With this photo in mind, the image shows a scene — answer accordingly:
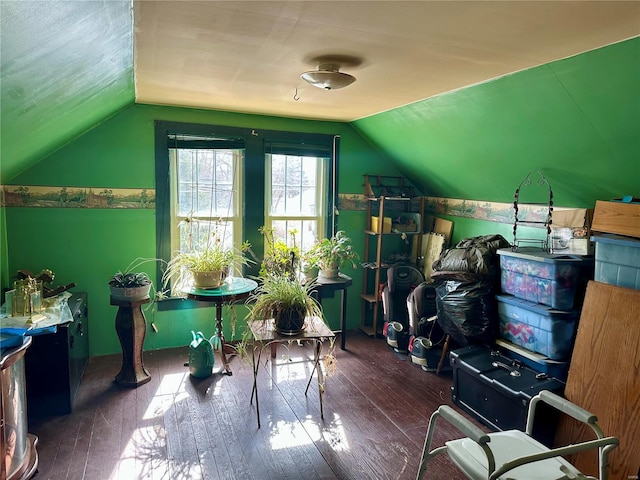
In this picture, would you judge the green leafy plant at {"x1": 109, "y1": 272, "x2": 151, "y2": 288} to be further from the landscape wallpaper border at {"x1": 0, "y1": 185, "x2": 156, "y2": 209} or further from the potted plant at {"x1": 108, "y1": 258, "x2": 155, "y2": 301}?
the landscape wallpaper border at {"x1": 0, "y1": 185, "x2": 156, "y2": 209}

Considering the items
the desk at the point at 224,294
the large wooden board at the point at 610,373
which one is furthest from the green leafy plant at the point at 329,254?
the large wooden board at the point at 610,373

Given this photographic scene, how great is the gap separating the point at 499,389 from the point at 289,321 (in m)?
1.35

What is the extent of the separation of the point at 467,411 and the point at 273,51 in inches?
102

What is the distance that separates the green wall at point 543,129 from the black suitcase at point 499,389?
3.96 ft

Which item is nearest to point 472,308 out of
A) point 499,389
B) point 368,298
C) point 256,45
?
point 499,389

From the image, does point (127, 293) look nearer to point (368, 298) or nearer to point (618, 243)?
point (368, 298)

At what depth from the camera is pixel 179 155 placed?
4.07 meters

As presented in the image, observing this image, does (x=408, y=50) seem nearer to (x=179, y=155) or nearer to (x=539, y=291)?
(x=539, y=291)

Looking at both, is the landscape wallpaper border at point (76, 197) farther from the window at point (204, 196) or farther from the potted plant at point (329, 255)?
the potted plant at point (329, 255)

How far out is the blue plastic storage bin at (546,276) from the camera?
2.81 metres

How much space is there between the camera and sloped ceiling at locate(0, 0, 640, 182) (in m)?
1.57

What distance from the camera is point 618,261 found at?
95.0 inches

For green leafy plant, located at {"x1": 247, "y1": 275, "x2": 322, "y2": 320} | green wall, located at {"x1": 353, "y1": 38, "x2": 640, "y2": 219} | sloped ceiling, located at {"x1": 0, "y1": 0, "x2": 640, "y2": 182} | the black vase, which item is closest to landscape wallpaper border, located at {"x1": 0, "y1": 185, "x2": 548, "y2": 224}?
green wall, located at {"x1": 353, "y1": 38, "x2": 640, "y2": 219}

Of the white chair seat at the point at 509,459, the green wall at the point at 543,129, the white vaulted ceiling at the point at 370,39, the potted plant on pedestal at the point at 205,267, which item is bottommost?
the white chair seat at the point at 509,459
